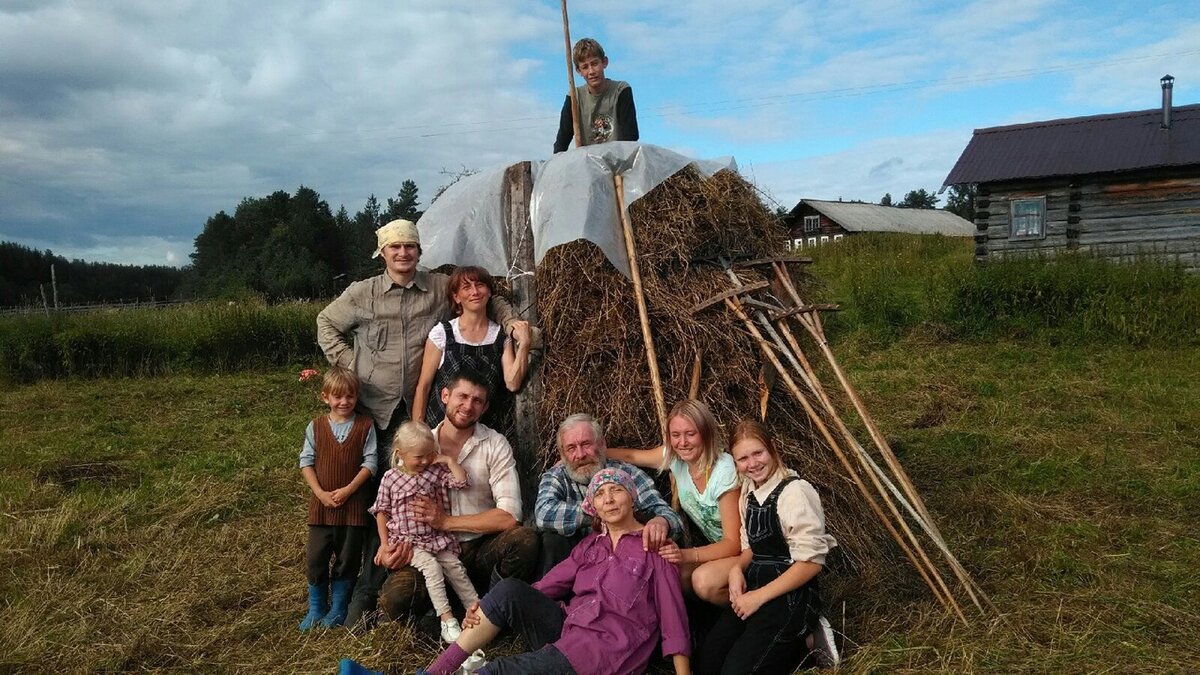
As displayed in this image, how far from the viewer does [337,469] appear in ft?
14.1

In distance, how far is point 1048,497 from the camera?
595cm

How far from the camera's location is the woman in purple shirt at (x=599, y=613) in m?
3.26

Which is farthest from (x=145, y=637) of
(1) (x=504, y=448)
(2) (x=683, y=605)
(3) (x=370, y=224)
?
(3) (x=370, y=224)

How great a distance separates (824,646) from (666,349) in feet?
5.48

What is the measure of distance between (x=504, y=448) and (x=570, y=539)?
0.53 m

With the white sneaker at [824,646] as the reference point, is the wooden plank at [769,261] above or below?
above

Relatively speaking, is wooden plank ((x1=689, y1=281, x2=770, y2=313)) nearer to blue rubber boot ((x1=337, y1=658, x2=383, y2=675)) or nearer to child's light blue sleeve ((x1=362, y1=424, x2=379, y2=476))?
child's light blue sleeve ((x1=362, y1=424, x2=379, y2=476))

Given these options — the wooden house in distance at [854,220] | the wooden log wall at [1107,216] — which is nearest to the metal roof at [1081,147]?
the wooden log wall at [1107,216]

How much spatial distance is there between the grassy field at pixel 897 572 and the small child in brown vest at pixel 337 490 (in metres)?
0.26

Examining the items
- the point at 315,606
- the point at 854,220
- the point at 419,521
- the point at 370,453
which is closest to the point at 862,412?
the point at 419,521

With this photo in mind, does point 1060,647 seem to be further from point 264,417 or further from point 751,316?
point 264,417

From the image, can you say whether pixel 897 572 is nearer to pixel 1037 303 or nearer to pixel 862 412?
pixel 862 412

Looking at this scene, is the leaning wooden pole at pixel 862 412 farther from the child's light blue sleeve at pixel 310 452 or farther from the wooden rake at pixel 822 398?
the child's light blue sleeve at pixel 310 452

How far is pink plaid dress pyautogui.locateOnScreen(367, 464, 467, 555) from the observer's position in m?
3.84
